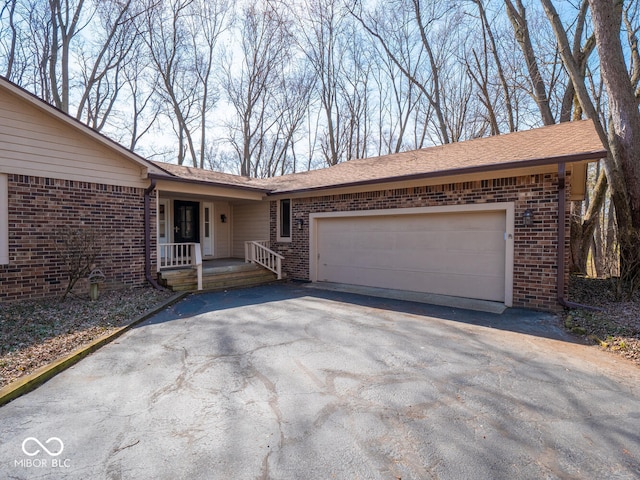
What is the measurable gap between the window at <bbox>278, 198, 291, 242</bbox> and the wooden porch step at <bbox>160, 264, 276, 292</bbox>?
4.09 ft

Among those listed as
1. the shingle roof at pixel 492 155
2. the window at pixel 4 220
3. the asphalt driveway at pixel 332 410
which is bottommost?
the asphalt driveway at pixel 332 410

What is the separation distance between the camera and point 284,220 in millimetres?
11188

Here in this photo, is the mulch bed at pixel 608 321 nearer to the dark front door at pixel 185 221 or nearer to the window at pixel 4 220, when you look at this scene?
the window at pixel 4 220

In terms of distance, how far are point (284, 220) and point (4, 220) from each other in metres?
6.73

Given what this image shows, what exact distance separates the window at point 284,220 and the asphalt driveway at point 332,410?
6.02 meters

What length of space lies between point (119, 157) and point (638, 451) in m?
9.59

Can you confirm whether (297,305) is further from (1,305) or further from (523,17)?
(523,17)

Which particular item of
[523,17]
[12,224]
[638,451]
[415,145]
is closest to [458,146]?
[523,17]

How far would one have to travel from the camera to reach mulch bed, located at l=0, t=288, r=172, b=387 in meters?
3.99

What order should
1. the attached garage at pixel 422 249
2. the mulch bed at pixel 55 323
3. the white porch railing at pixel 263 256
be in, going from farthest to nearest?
the white porch railing at pixel 263 256 → the attached garage at pixel 422 249 → the mulch bed at pixel 55 323

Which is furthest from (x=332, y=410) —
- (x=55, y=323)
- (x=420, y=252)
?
(x=420, y=252)

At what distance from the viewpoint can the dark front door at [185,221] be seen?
11453 millimetres

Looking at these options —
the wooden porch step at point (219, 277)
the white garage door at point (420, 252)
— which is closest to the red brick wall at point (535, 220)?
the white garage door at point (420, 252)

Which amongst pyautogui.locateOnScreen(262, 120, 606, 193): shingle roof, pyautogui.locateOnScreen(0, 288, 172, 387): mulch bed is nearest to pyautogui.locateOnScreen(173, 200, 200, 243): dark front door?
pyautogui.locateOnScreen(262, 120, 606, 193): shingle roof
